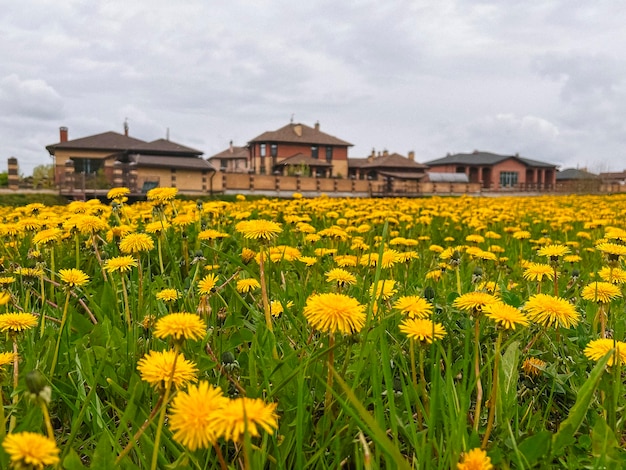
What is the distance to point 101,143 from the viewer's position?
45531 mm

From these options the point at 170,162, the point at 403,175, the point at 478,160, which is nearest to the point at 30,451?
the point at 170,162

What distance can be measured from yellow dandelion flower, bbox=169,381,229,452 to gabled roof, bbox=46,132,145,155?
157 ft

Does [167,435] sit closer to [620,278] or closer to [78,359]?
[78,359]

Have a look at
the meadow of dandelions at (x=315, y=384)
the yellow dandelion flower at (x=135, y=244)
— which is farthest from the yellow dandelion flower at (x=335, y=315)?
the yellow dandelion flower at (x=135, y=244)

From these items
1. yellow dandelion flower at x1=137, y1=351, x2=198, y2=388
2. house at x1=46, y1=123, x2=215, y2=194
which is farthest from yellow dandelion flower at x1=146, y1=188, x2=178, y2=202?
house at x1=46, y1=123, x2=215, y2=194

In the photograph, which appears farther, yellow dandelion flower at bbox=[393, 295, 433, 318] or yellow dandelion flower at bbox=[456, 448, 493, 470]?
yellow dandelion flower at bbox=[393, 295, 433, 318]

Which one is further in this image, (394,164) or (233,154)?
(233,154)

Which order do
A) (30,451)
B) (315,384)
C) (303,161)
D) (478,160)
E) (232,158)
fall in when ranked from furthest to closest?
1. (232,158)
2. (478,160)
3. (303,161)
4. (315,384)
5. (30,451)

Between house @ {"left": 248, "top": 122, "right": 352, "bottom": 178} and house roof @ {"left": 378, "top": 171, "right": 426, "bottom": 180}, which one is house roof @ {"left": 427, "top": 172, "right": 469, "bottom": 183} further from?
house @ {"left": 248, "top": 122, "right": 352, "bottom": 178}

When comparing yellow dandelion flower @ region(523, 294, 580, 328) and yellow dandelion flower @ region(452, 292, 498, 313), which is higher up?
yellow dandelion flower @ region(452, 292, 498, 313)

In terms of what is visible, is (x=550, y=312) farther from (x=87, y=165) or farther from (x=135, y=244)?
(x=87, y=165)

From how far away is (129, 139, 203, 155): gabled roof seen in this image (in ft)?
140

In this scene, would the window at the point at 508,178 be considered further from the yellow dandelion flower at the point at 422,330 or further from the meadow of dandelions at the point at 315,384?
the yellow dandelion flower at the point at 422,330

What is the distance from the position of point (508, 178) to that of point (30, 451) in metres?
69.2
